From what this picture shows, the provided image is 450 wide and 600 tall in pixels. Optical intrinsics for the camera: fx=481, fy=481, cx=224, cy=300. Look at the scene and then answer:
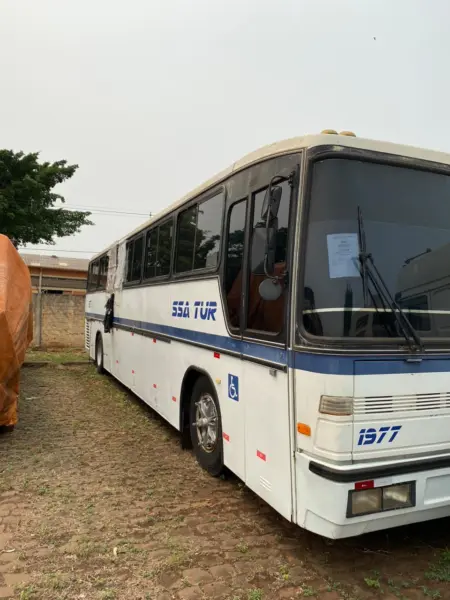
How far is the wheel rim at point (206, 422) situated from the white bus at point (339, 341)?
662mm

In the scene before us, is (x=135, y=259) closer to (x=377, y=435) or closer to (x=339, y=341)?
(x=339, y=341)

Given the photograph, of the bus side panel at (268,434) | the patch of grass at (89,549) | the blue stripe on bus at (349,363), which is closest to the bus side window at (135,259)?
the bus side panel at (268,434)

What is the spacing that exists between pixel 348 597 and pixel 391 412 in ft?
3.86

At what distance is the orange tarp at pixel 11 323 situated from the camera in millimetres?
5518

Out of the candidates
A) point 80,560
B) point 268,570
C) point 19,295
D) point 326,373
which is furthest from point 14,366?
point 326,373

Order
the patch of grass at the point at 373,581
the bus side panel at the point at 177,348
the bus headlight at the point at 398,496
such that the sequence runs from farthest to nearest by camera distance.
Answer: the bus side panel at the point at 177,348
the patch of grass at the point at 373,581
the bus headlight at the point at 398,496

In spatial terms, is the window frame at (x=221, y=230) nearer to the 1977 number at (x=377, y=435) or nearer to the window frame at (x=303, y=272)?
the window frame at (x=303, y=272)

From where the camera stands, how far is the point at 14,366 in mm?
5867

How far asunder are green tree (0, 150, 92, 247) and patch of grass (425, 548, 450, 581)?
1519cm

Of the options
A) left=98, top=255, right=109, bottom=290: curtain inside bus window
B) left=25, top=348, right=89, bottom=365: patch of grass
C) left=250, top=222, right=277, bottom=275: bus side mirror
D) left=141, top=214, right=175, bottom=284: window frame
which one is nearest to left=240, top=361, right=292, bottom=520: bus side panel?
left=250, top=222, right=277, bottom=275: bus side mirror

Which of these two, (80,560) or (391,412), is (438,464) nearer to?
(391,412)

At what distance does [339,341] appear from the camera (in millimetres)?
2904

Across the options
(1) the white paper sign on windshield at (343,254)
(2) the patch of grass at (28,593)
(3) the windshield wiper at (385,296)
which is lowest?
(2) the patch of grass at (28,593)

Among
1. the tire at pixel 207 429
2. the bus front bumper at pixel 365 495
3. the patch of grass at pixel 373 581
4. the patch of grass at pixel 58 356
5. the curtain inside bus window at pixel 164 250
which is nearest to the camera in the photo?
the bus front bumper at pixel 365 495
